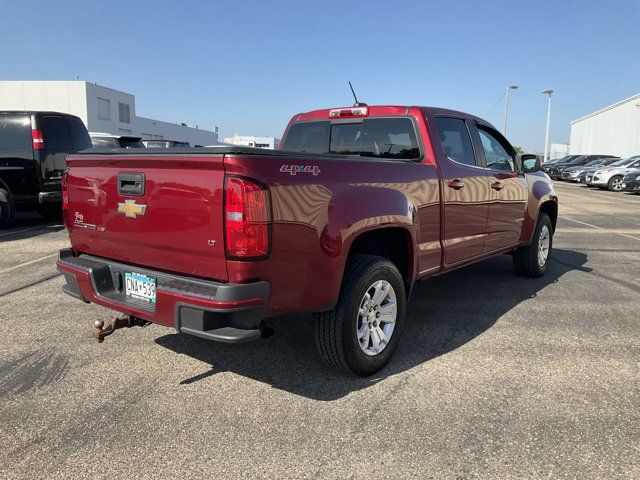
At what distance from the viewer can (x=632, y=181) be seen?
21.5 m

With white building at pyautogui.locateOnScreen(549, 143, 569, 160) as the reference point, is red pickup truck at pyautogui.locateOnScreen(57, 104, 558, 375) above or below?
below

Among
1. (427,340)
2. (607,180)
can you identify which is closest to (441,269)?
(427,340)

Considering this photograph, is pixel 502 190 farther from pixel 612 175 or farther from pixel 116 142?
pixel 612 175

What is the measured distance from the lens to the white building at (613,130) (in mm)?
41062

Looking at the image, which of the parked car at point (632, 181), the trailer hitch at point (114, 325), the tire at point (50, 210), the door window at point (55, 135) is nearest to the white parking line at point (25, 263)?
the tire at point (50, 210)

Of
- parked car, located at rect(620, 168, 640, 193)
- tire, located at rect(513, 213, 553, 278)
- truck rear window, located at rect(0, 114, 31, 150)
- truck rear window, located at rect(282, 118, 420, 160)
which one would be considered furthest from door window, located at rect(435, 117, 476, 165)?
parked car, located at rect(620, 168, 640, 193)

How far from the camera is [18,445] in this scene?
2658 mm

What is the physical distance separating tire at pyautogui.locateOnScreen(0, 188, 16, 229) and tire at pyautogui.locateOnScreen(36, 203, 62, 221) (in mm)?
→ 452

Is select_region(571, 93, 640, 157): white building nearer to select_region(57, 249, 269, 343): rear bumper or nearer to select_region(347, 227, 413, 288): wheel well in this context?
select_region(347, 227, 413, 288): wheel well

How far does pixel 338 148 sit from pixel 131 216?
2.22 metres

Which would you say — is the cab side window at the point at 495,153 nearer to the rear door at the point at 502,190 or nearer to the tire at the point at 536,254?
the rear door at the point at 502,190

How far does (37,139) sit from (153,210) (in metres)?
7.33

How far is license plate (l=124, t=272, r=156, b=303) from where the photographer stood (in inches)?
117

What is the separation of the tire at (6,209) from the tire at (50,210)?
45 centimetres
